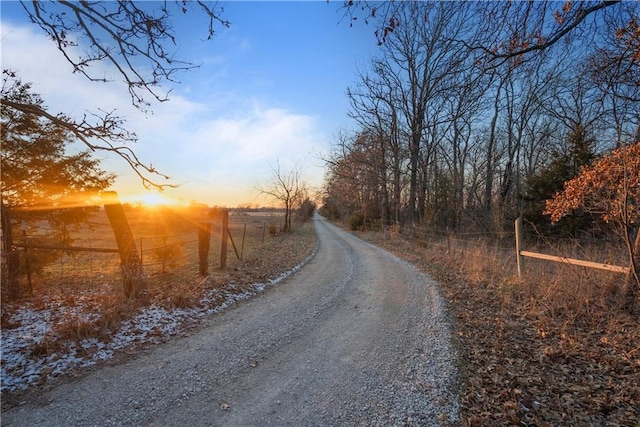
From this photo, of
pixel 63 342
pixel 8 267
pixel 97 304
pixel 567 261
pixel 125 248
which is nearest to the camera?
pixel 63 342

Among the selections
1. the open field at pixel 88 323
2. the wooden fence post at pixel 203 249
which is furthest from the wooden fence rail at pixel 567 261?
the wooden fence post at pixel 203 249

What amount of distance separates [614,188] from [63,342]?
29.1 feet

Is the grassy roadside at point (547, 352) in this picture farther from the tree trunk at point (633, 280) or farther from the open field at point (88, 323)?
the open field at point (88, 323)

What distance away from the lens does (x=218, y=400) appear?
3215 mm

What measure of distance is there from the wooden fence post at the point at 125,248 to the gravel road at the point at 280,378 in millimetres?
1662

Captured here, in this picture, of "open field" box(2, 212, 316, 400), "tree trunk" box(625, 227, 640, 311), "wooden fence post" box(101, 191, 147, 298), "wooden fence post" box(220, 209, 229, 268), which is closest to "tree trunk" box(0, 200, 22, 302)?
"open field" box(2, 212, 316, 400)

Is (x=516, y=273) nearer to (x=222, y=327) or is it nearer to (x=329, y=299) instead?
(x=329, y=299)

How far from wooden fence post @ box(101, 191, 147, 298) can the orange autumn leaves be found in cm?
837

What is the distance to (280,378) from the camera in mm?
3648

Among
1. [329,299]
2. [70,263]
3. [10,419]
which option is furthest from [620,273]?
[70,263]

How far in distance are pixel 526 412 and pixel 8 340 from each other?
20.5 feet

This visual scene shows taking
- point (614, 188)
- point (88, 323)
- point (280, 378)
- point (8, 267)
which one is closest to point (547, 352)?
point (614, 188)

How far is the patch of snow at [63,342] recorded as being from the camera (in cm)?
360

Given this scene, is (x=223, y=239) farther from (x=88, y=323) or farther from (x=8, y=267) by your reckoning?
(x=88, y=323)
